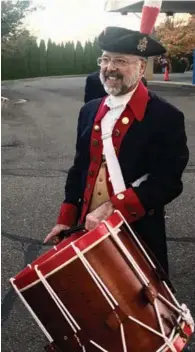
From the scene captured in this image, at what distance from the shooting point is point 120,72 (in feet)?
7.75

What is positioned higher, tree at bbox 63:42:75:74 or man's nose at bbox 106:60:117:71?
tree at bbox 63:42:75:74

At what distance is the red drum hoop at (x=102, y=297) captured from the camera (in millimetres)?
2119

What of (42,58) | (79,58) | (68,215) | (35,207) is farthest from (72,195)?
(79,58)

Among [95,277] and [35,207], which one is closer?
[95,277]

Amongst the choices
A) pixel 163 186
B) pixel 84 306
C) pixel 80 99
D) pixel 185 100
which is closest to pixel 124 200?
pixel 163 186

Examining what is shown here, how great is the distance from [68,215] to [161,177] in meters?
0.55

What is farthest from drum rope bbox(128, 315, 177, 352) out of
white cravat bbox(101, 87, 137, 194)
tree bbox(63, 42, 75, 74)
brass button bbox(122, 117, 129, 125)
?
tree bbox(63, 42, 75, 74)

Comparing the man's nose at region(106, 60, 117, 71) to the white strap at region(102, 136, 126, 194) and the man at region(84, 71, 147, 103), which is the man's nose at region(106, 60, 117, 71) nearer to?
the white strap at region(102, 136, 126, 194)

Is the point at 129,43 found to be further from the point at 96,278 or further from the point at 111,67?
the point at 96,278

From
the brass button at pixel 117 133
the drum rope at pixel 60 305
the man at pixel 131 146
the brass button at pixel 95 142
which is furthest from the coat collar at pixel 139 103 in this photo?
the drum rope at pixel 60 305

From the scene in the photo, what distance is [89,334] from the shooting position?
2.19 meters

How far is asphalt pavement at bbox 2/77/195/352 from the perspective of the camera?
3.60 m

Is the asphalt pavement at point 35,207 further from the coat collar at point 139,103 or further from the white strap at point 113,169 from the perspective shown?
the coat collar at point 139,103

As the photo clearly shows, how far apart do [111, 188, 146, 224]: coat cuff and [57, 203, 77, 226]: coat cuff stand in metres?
0.38
